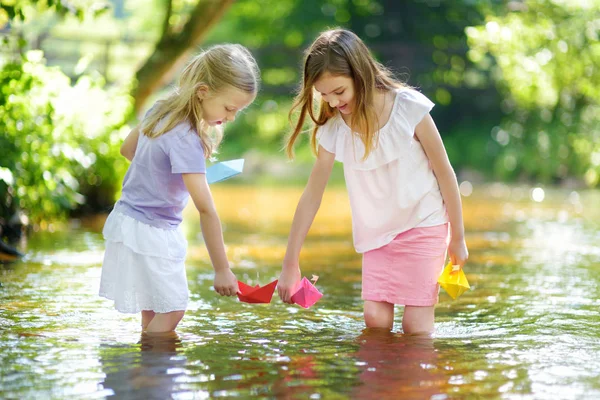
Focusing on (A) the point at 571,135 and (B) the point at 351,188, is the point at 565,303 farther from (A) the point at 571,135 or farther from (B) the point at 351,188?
(A) the point at 571,135

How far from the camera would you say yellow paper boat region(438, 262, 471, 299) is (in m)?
4.19

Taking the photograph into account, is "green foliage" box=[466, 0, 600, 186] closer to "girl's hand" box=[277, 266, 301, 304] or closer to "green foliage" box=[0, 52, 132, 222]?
"green foliage" box=[0, 52, 132, 222]

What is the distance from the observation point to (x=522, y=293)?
5.66 m

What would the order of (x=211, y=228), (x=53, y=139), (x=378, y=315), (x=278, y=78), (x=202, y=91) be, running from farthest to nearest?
(x=278, y=78)
(x=53, y=139)
(x=378, y=315)
(x=202, y=91)
(x=211, y=228)

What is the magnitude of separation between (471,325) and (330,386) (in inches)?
60.0

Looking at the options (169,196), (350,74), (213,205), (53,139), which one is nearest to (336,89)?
(350,74)

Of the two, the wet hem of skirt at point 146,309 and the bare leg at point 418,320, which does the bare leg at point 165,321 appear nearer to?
the wet hem of skirt at point 146,309

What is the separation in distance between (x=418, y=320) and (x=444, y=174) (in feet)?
2.24

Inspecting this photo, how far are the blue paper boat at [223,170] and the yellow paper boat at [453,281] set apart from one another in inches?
41.1

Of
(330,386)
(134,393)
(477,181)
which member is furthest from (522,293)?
(477,181)

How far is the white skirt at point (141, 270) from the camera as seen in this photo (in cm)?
393

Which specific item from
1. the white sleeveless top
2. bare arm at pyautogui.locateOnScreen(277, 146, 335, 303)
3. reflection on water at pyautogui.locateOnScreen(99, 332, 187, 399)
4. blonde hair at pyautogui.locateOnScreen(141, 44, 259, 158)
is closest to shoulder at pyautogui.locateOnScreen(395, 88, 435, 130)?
the white sleeveless top

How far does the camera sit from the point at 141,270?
12.9 feet

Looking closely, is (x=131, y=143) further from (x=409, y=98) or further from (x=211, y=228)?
(x=409, y=98)
